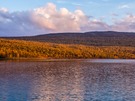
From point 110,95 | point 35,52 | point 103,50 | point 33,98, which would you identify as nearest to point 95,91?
point 110,95

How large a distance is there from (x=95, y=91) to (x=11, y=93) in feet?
25.6

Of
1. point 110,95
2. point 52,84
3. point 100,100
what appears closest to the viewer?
point 100,100

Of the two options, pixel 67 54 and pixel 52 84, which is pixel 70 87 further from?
pixel 67 54

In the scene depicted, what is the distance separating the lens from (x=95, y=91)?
109ft

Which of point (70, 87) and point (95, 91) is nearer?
point (95, 91)

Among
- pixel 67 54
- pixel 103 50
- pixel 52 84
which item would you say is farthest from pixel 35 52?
pixel 52 84

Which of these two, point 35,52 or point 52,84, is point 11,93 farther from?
point 35,52

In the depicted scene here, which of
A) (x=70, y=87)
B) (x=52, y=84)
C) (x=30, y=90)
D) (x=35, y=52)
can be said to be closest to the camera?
(x=30, y=90)

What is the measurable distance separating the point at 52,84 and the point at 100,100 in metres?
10.9

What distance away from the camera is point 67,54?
11375cm

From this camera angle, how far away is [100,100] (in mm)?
28125

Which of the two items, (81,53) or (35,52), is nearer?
(35,52)

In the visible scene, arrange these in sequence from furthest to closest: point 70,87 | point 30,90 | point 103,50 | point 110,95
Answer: point 103,50, point 70,87, point 30,90, point 110,95

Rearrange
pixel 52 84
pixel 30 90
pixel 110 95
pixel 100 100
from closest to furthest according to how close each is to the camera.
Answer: pixel 100 100 < pixel 110 95 < pixel 30 90 < pixel 52 84
